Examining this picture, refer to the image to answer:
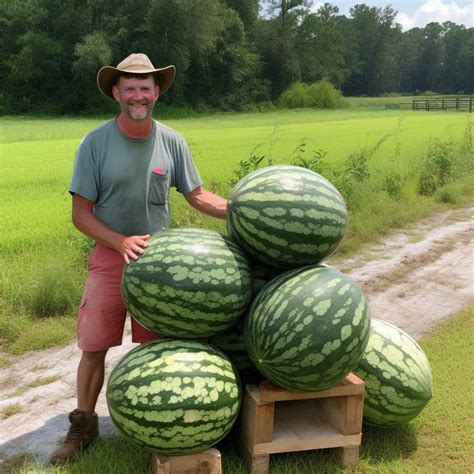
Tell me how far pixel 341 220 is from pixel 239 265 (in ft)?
1.95

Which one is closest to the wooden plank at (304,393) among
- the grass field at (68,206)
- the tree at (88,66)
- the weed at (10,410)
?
the weed at (10,410)

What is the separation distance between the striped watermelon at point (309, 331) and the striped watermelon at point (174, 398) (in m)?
0.26

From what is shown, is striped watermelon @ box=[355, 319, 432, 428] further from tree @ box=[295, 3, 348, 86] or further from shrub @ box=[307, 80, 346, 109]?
tree @ box=[295, 3, 348, 86]

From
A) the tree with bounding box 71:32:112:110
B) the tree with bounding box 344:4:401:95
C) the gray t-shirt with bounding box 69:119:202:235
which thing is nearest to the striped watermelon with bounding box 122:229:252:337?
the gray t-shirt with bounding box 69:119:202:235

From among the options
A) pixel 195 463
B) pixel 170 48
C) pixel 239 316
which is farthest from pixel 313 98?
pixel 195 463

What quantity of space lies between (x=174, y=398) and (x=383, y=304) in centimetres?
362

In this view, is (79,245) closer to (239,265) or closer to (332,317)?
(239,265)

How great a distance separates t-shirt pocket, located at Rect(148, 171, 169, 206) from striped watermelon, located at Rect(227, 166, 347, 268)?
61cm

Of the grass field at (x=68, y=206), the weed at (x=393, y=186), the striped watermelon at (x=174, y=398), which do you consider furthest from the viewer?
the weed at (x=393, y=186)

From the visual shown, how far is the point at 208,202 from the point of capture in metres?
3.80

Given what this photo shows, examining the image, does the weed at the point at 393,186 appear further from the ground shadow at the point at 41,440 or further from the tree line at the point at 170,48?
the tree line at the point at 170,48

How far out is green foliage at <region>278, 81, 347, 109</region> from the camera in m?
57.3

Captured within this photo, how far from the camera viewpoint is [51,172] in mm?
11586

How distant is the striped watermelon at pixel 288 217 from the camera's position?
2.98 meters
